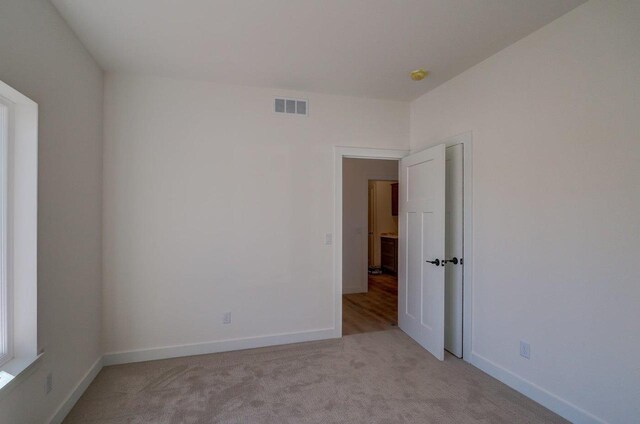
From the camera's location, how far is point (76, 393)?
2.25 meters

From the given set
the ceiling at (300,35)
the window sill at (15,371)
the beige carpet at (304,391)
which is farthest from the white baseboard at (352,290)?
the window sill at (15,371)

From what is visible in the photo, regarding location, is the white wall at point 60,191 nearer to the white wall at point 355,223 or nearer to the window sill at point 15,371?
the window sill at point 15,371

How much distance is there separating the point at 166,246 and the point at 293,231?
49.4 inches

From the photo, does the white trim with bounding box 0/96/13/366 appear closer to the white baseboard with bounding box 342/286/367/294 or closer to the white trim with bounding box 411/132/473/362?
the white trim with bounding box 411/132/473/362

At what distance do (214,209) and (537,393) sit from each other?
10.1 feet

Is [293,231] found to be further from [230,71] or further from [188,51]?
[188,51]

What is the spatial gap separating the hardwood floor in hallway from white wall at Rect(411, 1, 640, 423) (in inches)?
51.3

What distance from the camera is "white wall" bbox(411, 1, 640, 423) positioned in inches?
69.7

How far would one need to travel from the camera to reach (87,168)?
2.45 m

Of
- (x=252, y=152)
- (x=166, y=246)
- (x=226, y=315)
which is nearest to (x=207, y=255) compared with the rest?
(x=166, y=246)

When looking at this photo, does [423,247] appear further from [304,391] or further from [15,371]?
[15,371]

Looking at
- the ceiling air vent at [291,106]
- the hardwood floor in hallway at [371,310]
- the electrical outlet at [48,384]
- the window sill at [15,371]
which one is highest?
the ceiling air vent at [291,106]

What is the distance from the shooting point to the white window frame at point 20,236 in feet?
5.45

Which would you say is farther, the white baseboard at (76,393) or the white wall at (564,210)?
the white baseboard at (76,393)
